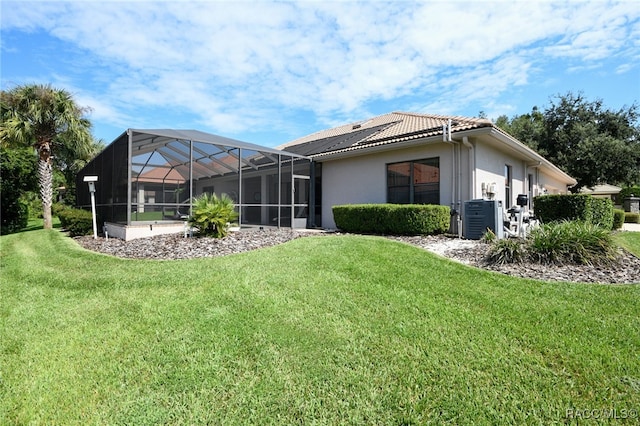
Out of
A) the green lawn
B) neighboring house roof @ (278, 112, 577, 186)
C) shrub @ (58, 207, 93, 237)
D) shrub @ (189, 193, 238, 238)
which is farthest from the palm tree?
the green lawn

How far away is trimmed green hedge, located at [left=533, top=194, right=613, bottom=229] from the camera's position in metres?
9.44

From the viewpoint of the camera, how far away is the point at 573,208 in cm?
960

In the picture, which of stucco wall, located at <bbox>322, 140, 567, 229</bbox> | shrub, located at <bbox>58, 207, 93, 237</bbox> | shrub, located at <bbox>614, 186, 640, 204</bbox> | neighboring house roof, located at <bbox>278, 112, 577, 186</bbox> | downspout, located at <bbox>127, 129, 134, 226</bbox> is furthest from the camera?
shrub, located at <bbox>614, 186, 640, 204</bbox>

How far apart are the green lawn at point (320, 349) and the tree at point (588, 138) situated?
76.3 ft

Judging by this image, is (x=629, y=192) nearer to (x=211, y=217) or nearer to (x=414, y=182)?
(x=414, y=182)

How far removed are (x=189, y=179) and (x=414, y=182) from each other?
769 centimetres

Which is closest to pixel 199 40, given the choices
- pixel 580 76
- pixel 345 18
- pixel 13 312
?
pixel 345 18

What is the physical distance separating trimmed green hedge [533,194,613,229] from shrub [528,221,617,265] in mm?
4672

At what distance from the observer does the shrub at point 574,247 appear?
5.07m

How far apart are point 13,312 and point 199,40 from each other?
688 cm

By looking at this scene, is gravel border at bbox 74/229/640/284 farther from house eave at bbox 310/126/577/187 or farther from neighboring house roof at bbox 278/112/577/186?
neighboring house roof at bbox 278/112/577/186

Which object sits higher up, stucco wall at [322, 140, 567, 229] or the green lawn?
stucco wall at [322, 140, 567, 229]

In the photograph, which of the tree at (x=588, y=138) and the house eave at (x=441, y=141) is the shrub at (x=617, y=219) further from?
the tree at (x=588, y=138)

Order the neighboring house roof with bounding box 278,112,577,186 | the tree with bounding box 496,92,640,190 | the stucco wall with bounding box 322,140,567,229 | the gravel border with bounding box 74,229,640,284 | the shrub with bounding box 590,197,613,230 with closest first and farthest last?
the gravel border with bounding box 74,229,640,284 < the neighboring house roof with bounding box 278,112,577,186 < the stucco wall with bounding box 322,140,567,229 < the shrub with bounding box 590,197,613,230 < the tree with bounding box 496,92,640,190
